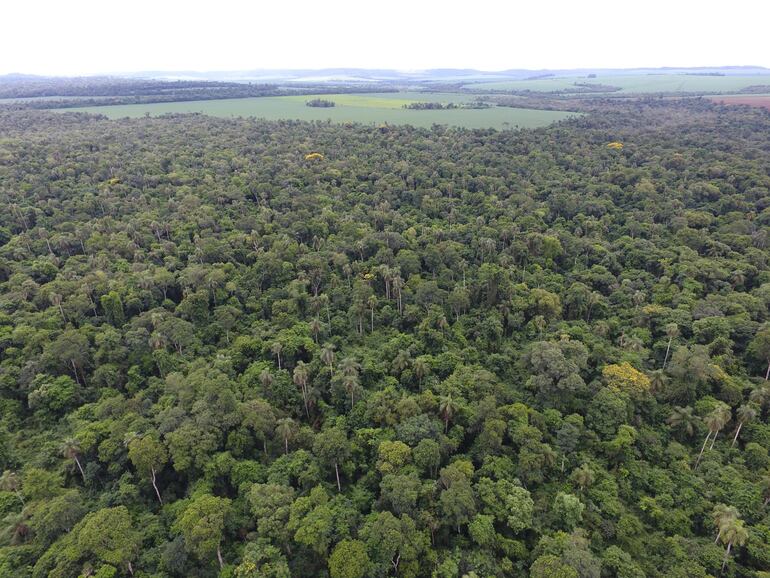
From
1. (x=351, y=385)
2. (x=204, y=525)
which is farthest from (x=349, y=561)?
(x=351, y=385)

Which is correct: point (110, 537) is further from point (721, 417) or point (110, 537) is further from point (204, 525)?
point (721, 417)

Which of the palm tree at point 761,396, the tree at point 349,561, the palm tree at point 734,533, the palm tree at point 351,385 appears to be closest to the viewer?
the tree at point 349,561

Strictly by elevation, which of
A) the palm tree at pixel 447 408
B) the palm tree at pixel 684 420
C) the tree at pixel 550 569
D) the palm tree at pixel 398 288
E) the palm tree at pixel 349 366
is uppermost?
the palm tree at pixel 398 288

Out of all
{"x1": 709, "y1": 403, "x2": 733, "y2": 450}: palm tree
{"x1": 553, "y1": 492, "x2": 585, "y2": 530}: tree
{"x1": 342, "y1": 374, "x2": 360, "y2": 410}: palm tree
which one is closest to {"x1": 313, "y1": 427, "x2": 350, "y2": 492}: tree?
{"x1": 342, "y1": 374, "x2": 360, "y2": 410}: palm tree

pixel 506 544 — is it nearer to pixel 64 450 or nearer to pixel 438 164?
pixel 64 450

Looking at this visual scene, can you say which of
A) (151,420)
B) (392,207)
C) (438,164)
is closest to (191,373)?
(151,420)

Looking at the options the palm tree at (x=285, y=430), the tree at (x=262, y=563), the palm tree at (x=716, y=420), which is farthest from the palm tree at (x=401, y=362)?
the palm tree at (x=716, y=420)

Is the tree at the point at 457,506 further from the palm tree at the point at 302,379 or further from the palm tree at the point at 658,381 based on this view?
the palm tree at the point at 658,381
